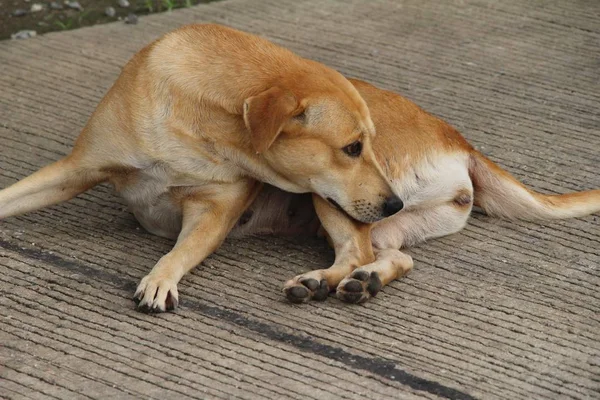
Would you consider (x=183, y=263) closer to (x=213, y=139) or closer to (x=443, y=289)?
(x=213, y=139)

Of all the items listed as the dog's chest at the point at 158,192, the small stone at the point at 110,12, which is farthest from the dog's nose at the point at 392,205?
the small stone at the point at 110,12

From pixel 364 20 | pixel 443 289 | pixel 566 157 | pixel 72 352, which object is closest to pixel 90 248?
pixel 72 352

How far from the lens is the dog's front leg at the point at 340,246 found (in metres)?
3.35

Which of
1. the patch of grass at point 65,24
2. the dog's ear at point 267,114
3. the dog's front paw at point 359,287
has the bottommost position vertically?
the patch of grass at point 65,24

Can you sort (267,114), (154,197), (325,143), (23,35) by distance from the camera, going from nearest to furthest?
1. (267,114)
2. (325,143)
3. (154,197)
4. (23,35)

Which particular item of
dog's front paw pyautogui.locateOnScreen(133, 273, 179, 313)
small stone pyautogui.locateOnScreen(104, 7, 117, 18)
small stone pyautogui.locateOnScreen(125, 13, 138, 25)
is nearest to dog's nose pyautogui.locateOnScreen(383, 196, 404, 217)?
dog's front paw pyautogui.locateOnScreen(133, 273, 179, 313)

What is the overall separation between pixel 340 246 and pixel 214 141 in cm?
56

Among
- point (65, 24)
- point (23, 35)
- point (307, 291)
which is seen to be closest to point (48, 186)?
point (307, 291)

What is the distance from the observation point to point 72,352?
294 centimetres

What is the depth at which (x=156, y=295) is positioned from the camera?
3213 millimetres

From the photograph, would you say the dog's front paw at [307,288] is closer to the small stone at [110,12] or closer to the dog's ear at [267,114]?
the dog's ear at [267,114]

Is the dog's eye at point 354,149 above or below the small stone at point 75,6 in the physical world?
above

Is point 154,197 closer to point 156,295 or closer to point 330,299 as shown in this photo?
point 156,295

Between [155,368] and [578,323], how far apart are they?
1.32 metres
